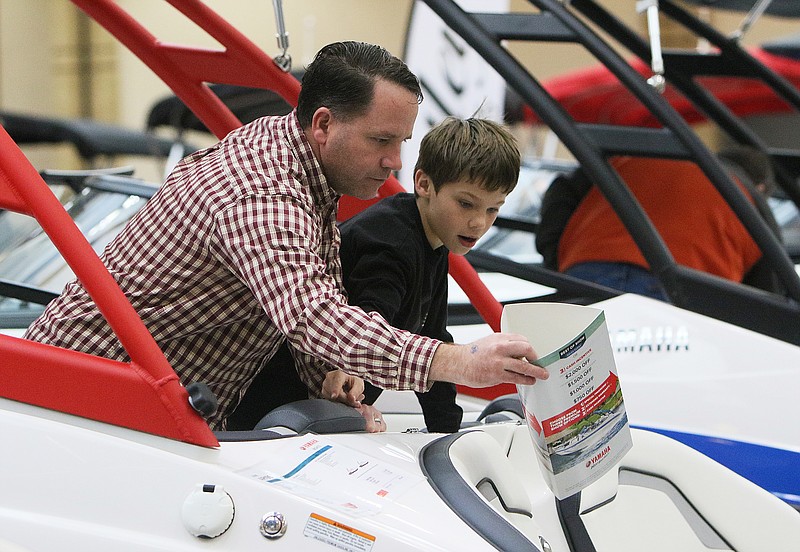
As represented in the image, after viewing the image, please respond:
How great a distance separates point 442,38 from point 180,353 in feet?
9.57

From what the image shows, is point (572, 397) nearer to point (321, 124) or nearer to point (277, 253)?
point (277, 253)

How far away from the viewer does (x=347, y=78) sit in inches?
61.6

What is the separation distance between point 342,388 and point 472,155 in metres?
0.42

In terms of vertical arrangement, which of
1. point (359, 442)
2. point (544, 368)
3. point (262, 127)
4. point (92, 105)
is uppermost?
point (262, 127)

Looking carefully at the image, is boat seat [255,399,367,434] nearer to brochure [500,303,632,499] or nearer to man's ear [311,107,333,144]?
brochure [500,303,632,499]

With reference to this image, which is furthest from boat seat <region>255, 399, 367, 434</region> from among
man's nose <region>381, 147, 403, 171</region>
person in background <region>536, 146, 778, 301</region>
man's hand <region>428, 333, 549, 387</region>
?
person in background <region>536, 146, 778, 301</region>

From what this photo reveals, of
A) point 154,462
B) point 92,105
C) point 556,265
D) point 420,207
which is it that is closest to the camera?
point 154,462

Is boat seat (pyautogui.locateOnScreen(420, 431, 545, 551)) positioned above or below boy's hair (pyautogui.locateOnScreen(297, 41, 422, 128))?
below

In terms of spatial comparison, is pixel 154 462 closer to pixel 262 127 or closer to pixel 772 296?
pixel 262 127

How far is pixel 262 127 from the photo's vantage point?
5.32 feet

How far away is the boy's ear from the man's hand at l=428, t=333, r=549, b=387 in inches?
16.9

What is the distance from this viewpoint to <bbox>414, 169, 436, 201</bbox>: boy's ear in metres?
1.74

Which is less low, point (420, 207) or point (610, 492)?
point (420, 207)

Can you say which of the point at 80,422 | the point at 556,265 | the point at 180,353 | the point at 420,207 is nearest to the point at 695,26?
the point at 556,265
